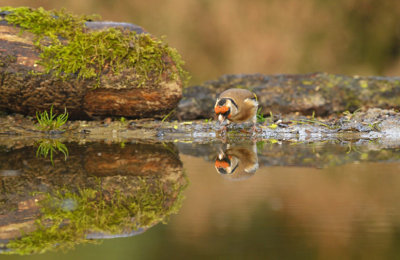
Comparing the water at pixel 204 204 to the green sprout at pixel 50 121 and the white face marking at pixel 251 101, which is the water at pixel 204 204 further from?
the green sprout at pixel 50 121

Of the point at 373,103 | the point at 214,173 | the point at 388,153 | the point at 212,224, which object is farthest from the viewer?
the point at 373,103

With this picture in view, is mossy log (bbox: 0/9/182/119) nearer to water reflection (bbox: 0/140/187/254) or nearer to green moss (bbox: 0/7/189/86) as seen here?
green moss (bbox: 0/7/189/86)

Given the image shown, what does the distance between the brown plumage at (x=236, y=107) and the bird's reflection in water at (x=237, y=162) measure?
83 centimetres

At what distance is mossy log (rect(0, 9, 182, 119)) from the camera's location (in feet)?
22.9

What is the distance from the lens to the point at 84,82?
7.11 meters

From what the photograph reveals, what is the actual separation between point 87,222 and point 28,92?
4857mm

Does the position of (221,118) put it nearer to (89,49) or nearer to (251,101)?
(251,101)

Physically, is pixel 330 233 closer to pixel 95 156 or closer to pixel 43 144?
pixel 95 156

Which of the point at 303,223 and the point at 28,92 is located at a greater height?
the point at 28,92

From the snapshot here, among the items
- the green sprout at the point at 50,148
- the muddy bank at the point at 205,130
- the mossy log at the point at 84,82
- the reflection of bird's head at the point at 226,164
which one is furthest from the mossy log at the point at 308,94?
the reflection of bird's head at the point at 226,164

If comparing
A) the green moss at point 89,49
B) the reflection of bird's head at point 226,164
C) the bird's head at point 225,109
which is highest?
the green moss at point 89,49

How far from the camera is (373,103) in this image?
28.2 ft

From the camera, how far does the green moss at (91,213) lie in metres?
2.38

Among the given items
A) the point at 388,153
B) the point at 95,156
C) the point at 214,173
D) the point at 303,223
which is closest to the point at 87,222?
the point at 303,223
